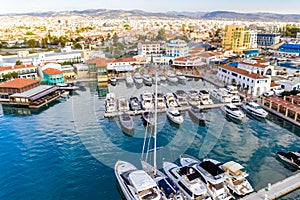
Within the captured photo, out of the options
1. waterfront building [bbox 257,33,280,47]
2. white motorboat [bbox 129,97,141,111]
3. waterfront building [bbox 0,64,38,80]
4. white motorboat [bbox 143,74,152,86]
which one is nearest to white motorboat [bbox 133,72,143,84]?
white motorboat [bbox 143,74,152,86]

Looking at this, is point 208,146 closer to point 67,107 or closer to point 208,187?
point 208,187

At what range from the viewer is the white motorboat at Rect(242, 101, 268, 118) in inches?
791

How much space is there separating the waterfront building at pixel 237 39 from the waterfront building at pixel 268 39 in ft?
55.4

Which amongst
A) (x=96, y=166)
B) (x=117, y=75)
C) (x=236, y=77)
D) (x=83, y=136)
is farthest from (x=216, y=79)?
(x=96, y=166)

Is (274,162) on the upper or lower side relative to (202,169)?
lower

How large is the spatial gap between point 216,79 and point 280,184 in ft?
74.6

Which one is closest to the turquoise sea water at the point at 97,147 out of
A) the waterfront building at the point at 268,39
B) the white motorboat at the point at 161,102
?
the white motorboat at the point at 161,102

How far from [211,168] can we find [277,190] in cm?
302

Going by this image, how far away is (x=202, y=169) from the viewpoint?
11523mm

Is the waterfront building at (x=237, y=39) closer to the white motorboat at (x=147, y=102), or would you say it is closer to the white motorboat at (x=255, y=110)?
the white motorboat at (x=255, y=110)

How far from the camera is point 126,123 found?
1853 centimetres

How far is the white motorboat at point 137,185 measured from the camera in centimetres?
1002

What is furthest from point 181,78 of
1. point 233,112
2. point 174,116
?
point 174,116

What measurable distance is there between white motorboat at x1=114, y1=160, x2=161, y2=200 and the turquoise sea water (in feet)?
2.75
